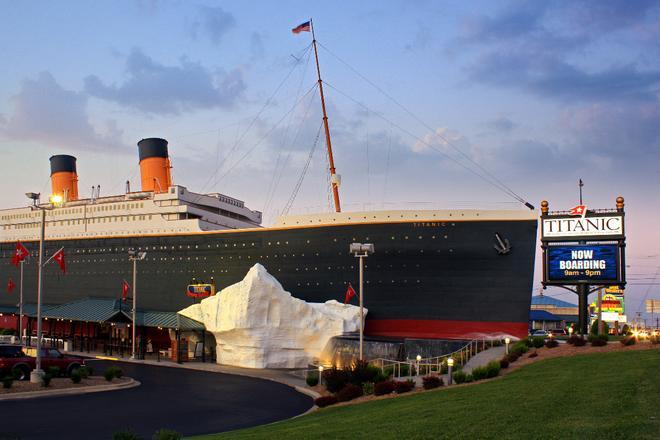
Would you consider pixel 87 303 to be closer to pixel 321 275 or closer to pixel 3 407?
pixel 321 275

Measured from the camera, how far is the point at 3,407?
19.2 metres

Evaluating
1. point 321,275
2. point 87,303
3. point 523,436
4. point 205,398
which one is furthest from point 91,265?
point 523,436

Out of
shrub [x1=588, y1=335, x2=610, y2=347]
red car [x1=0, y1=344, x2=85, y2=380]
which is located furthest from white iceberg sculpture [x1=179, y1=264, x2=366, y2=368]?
shrub [x1=588, y1=335, x2=610, y2=347]

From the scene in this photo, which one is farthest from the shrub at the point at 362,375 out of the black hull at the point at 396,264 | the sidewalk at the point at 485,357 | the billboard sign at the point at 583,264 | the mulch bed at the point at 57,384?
the black hull at the point at 396,264

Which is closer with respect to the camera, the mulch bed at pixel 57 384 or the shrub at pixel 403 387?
the shrub at pixel 403 387

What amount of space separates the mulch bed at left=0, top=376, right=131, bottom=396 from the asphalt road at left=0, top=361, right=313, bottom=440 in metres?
1.16

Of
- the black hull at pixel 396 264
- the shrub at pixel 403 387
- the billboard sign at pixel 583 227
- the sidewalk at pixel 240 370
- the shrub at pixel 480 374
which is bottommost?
the sidewalk at pixel 240 370

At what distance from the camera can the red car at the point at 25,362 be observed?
24.6 metres

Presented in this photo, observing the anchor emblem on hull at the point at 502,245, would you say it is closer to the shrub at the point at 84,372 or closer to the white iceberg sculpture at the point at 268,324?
the white iceberg sculpture at the point at 268,324

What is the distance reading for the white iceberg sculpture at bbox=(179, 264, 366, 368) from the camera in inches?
1332

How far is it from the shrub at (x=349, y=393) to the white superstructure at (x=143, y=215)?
93.5 feet

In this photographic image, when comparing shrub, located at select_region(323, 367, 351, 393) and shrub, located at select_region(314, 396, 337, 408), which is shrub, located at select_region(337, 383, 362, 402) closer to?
shrub, located at select_region(314, 396, 337, 408)

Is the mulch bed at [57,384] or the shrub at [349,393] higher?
the shrub at [349,393]

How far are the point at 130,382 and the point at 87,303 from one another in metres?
21.6
